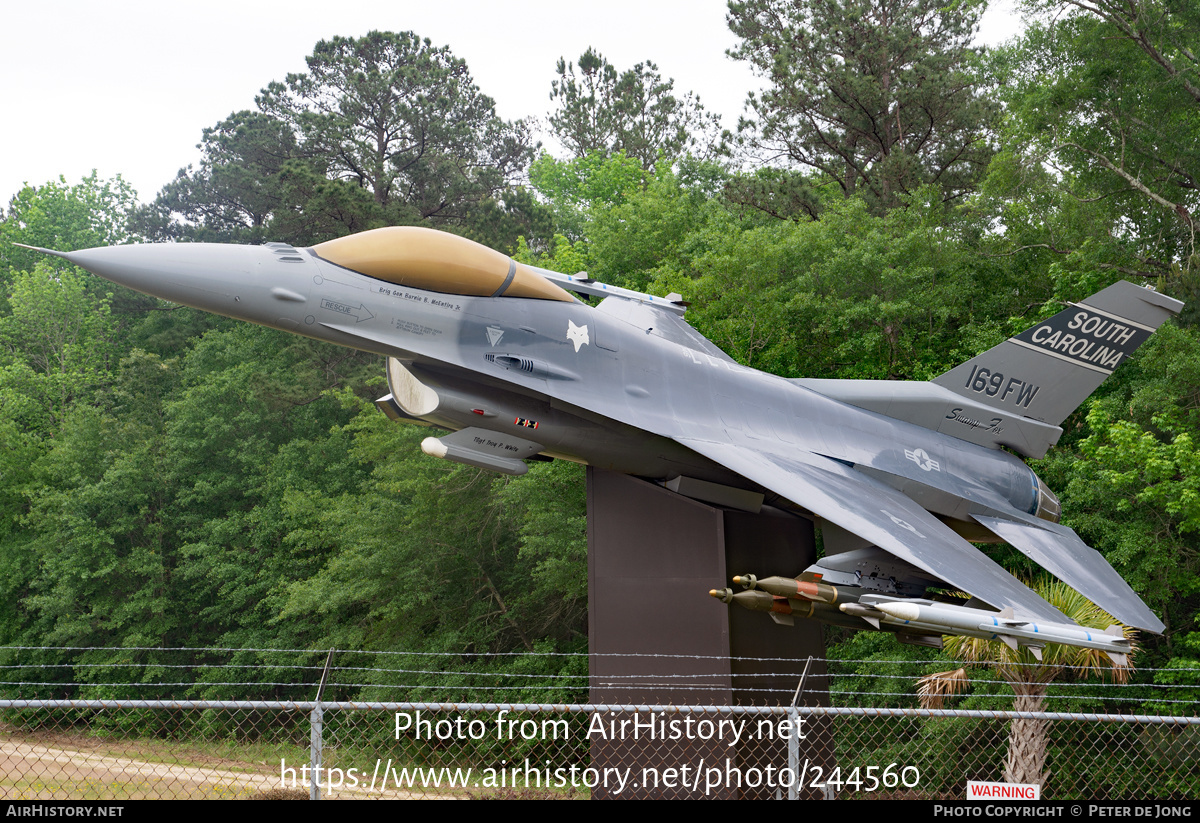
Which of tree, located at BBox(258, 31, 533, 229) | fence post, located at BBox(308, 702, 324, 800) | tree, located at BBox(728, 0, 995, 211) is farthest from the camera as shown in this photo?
tree, located at BBox(258, 31, 533, 229)

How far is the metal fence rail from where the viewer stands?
554 centimetres

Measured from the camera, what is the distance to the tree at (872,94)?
23.1 m

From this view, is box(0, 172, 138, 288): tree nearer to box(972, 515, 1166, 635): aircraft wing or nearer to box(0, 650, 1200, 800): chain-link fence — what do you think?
box(0, 650, 1200, 800): chain-link fence

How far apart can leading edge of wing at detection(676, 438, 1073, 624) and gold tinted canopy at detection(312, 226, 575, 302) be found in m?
2.52

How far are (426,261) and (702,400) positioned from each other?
10.9 feet

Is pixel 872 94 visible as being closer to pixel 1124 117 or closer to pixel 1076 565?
pixel 1124 117

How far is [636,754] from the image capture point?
9.77 m

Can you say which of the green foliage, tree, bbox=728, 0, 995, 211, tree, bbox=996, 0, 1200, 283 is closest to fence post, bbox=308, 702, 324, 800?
tree, bbox=996, 0, 1200, 283

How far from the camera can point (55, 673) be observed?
24766 mm

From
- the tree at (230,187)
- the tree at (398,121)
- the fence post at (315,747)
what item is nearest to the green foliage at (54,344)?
the tree at (230,187)

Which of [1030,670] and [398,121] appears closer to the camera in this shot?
[1030,670]

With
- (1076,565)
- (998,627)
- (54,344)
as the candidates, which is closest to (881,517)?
(998,627)

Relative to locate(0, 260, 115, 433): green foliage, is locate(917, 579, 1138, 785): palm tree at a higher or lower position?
lower
